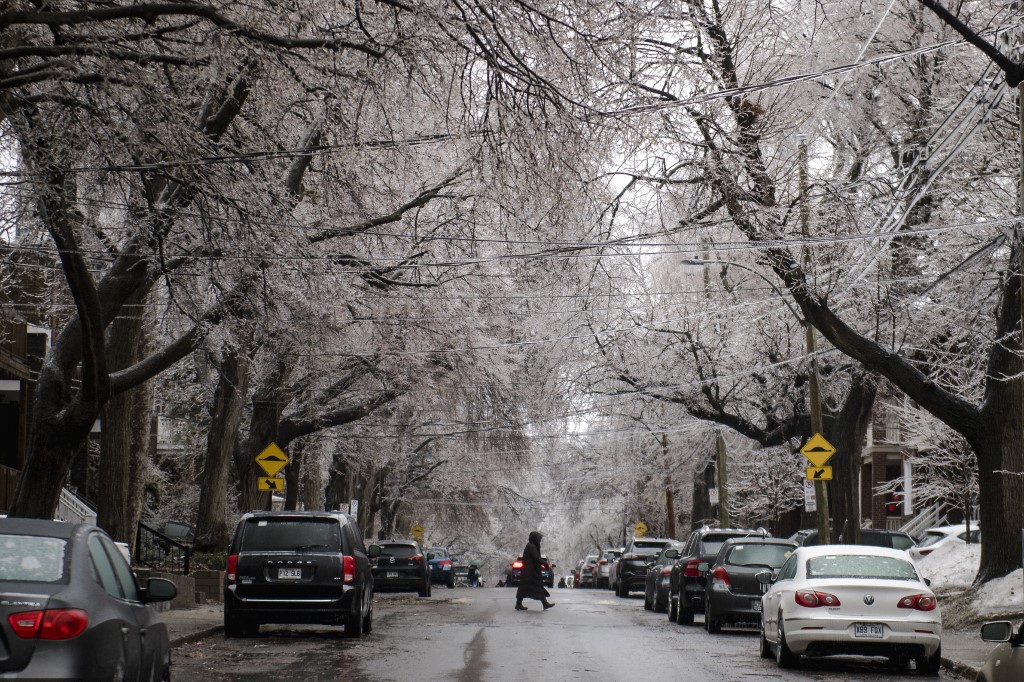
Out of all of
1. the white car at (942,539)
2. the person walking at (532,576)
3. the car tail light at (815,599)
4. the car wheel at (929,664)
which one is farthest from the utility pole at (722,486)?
the car tail light at (815,599)

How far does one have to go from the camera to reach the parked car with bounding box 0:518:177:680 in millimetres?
7016

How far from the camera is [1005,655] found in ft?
25.7

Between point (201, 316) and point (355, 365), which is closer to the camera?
point (201, 316)

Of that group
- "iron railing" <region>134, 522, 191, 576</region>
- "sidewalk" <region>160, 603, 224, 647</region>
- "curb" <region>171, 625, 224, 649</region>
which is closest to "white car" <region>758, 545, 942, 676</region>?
"sidewalk" <region>160, 603, 224, 647</region>

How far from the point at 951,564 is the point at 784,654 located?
19265 mm

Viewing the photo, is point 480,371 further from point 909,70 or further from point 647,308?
point 909,70

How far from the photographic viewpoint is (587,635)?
20219 mm

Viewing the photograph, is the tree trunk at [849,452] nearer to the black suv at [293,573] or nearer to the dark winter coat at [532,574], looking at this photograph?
the dark winter coat at [532,574]

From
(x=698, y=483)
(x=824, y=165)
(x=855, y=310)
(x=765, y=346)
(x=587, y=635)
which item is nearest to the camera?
(x=587, y=635)

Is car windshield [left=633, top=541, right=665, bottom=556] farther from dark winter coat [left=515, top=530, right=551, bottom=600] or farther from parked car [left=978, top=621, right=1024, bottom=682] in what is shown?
parked car [left=978, top=621, right=1024, bottom=682]

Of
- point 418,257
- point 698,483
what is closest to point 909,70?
point 418,257

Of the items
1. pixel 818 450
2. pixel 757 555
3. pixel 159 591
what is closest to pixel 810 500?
pixel 818 450

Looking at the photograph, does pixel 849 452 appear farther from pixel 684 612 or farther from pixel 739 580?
pixel 739 580

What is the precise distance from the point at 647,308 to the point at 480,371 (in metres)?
4.83
